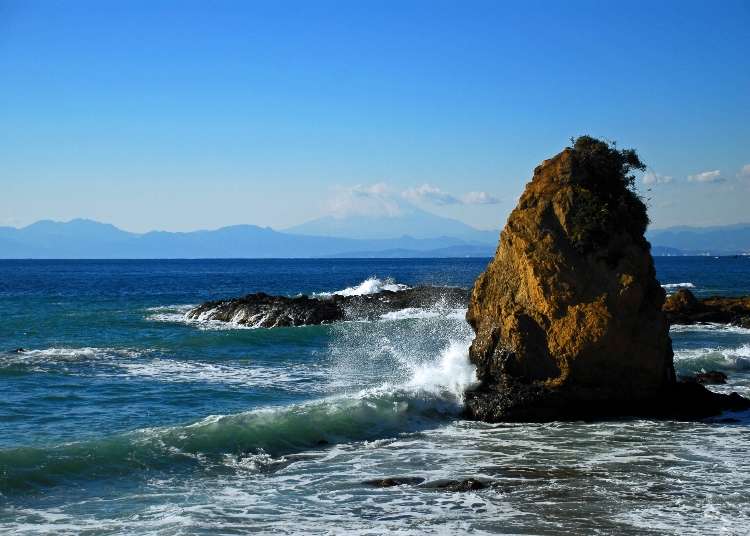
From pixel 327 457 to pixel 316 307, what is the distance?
27796 millimetres

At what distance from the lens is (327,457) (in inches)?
593

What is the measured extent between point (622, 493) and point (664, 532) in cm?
170

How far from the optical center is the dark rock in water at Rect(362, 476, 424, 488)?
42.2 feet

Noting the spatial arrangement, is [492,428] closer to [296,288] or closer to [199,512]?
[199,512]

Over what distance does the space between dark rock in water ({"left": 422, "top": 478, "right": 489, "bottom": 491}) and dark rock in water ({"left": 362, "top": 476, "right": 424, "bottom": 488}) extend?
23 cm

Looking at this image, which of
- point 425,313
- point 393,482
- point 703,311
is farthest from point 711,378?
point 425,313

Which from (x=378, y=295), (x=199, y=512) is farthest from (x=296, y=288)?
(x=199, y=512)

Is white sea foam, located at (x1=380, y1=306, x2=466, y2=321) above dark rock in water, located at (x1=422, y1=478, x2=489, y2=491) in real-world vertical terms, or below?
above

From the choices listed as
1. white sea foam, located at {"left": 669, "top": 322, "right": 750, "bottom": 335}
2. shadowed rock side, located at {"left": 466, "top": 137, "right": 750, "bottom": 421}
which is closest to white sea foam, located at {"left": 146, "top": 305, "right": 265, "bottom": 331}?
white sea foam, located at {"left": 669, "top": 322, "right": 750, "bottom": 335}

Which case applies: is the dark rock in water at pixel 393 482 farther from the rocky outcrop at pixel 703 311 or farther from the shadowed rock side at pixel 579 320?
the rocky outcrop at pixel 703 311

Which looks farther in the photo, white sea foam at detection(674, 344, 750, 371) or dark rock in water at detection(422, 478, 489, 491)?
white sea foam at detection(674, 344, 750, 371)

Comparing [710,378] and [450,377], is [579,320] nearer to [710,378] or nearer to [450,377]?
[450,377]

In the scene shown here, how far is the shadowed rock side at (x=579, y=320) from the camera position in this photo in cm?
1744

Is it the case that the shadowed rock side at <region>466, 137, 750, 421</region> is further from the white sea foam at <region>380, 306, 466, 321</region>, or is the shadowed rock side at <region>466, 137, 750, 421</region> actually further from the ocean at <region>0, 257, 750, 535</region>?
the white sea foam at <region>380, 306, 466, 321</region>
